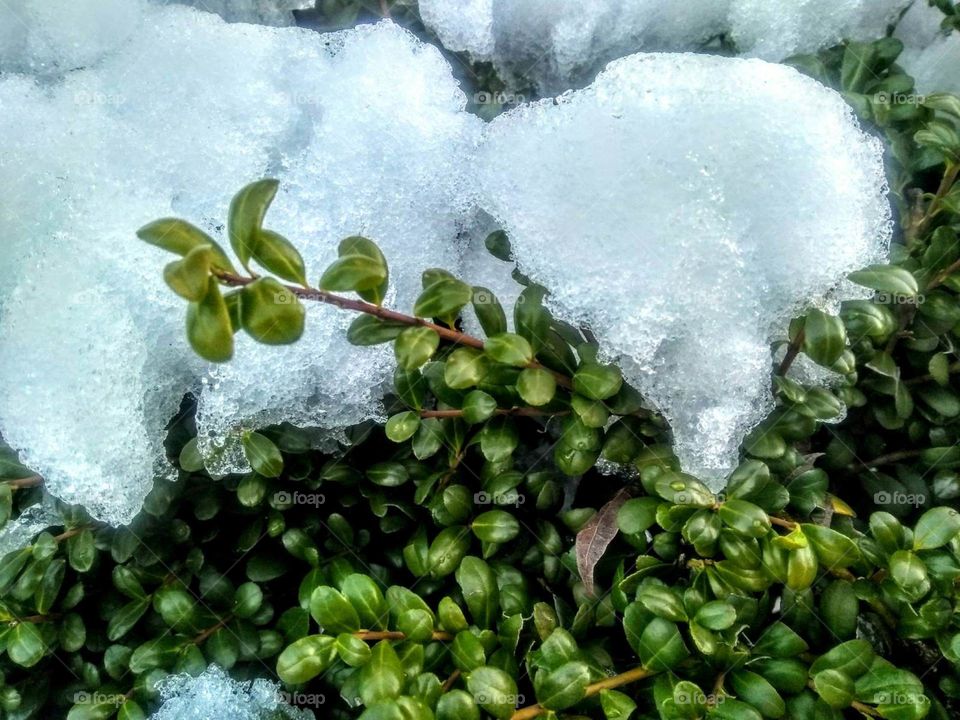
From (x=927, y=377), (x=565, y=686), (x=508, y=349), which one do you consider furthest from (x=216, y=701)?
(x=927, y=377)

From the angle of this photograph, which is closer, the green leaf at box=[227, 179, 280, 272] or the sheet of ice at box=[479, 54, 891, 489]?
the green leaf at box=[227, 179, 280, 272]

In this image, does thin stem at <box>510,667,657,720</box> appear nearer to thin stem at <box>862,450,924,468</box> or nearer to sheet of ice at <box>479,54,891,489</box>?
sheet of ice at <box>479,54,891,489</box>

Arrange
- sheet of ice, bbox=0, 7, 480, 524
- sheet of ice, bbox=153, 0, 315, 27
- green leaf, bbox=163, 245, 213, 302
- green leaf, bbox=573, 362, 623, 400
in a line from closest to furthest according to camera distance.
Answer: green leaf, bbox=163, 245, 213, 302
green leaf, bbox=573, 362, 623, 400
sheet of ice, bbox=0, 7, 480, 524
sheet of ice, bbox=153, 0, 315, 27

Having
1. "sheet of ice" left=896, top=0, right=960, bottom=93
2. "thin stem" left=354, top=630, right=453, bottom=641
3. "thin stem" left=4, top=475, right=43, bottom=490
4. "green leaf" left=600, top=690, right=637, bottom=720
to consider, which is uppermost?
"sheet of ice" left=896, top=0, right=960, bottom=93

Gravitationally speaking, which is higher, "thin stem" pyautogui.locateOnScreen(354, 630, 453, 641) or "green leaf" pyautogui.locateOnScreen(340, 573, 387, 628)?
"green leaf" pyautogui.locateOnScreen(340, 573, 387, 628)

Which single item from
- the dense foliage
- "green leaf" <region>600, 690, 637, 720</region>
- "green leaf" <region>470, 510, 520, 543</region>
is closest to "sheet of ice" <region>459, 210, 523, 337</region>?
the dense foliage

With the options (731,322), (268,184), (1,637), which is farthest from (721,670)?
(1,637)

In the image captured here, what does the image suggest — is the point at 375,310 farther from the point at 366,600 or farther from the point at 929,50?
the point at 929,50
